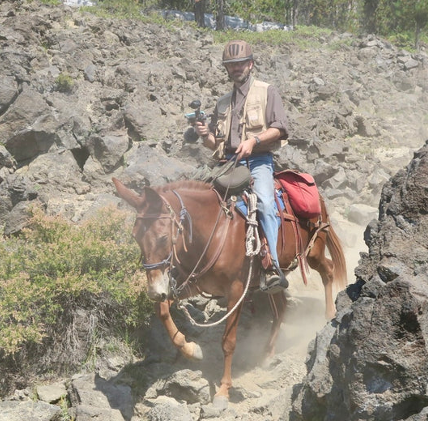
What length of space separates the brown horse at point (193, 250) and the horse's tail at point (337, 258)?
4.98ft

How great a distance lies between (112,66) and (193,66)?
251 centimetres

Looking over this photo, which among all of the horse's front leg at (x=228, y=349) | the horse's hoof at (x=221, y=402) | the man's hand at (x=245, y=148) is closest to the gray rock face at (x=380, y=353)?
the horse's hoof at (x=221, y=402)

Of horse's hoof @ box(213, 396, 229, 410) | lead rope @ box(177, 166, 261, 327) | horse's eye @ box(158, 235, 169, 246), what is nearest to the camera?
horse's eye @ box(158, 235, 169, 246)

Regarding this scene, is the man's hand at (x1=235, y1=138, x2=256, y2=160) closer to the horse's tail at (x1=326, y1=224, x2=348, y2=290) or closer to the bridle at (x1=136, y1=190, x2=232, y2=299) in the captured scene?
the bridle at (x1=136, y1=190, x2=232, y2=299)

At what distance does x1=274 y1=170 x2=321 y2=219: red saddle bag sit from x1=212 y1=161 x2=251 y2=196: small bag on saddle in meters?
0.95

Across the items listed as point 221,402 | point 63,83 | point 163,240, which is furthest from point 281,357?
point 63,83

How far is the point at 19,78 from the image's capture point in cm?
1152

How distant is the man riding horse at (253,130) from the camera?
5887mm

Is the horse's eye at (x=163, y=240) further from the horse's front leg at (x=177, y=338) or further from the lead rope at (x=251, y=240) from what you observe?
the lead rope at (x=251, y=240)

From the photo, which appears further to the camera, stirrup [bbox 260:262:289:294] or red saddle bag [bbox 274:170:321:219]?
red saddle bag [bbox 274:170:321:219]

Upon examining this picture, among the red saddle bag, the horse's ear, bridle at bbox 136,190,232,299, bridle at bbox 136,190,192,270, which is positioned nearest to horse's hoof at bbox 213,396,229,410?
bridle at bbox 136,190,232,299

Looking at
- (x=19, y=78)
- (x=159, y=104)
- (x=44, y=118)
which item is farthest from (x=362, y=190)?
(x=19, y=78)

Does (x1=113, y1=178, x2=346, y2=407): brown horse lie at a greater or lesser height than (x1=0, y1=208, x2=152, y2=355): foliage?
greater

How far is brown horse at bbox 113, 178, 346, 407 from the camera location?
15.9 feet
